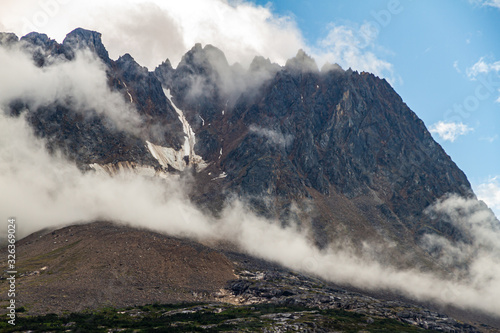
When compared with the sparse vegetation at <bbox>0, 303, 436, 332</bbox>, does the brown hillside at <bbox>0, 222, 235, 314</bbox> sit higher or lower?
higher

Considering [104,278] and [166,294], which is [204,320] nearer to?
[166,294]

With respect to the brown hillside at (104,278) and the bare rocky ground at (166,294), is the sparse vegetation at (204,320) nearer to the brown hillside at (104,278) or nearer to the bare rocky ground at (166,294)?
the bare rocky ground at (166,294)

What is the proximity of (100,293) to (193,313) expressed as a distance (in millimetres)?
39253

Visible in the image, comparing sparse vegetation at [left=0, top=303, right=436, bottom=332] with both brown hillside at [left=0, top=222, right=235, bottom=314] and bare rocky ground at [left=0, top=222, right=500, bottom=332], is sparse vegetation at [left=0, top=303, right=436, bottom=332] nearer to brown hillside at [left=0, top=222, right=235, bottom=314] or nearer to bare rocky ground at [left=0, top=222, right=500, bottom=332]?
bare rocky ground at [left=0, top=222, right=500, bottom=332]

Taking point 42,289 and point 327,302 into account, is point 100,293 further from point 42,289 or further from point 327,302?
point 327,302

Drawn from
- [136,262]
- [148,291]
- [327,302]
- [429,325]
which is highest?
[136,262]

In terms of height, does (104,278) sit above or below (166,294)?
above

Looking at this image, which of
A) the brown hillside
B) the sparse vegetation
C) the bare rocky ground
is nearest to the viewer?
the sparse vegetation

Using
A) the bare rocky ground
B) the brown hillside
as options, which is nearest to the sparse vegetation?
the bare rocky ground

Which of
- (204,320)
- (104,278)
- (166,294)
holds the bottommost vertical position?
(204,320)

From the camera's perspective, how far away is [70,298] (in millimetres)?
142750

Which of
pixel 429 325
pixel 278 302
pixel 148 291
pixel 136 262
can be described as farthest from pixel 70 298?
pixel 429 325

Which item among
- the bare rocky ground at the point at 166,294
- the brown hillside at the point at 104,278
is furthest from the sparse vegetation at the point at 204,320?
the brown hillside at the point at 104,278

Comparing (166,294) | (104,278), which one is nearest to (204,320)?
(166,294)
